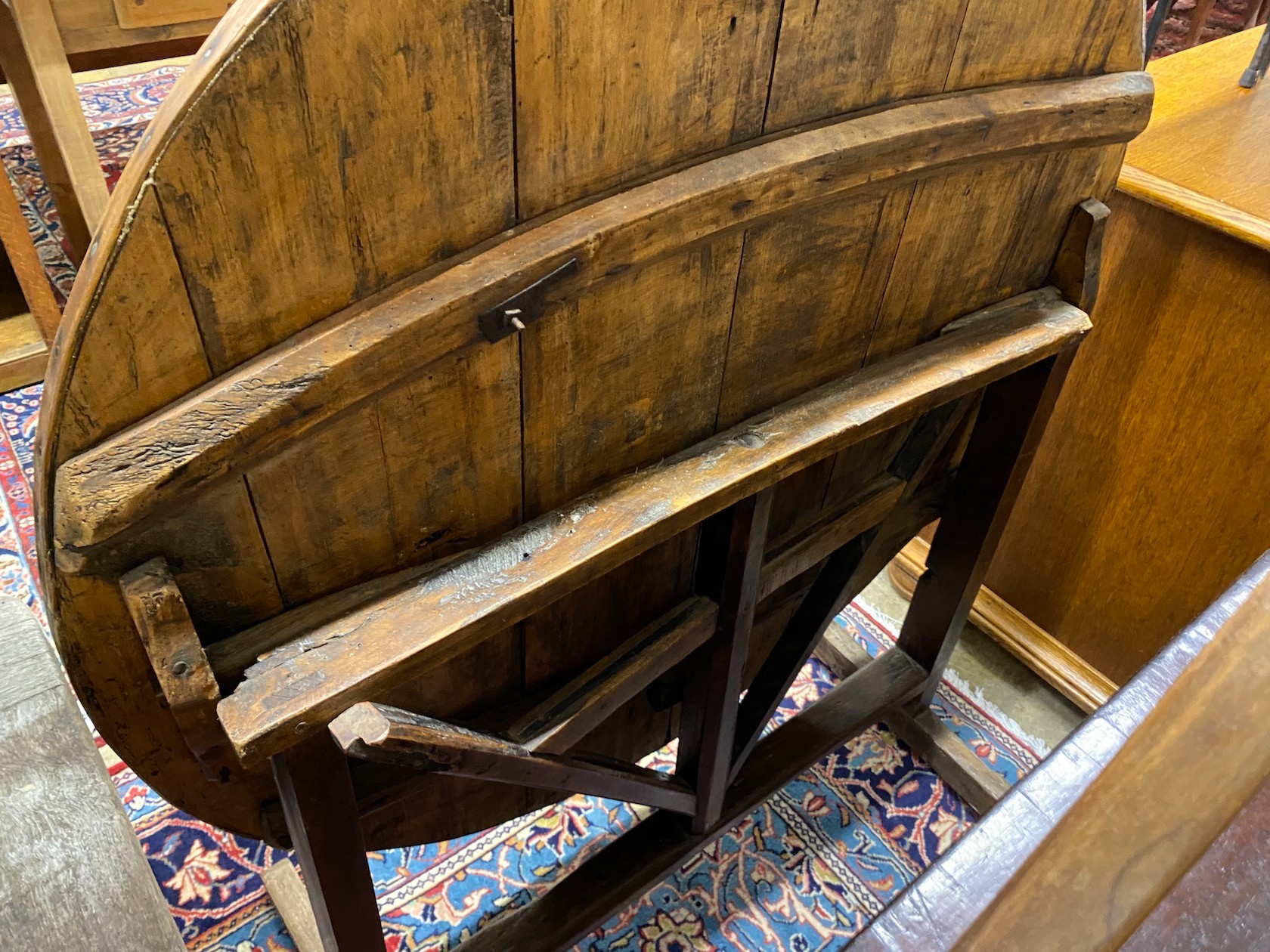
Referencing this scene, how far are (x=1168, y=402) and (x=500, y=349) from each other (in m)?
1.32

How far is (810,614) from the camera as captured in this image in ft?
4.75

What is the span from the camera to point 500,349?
802 mm

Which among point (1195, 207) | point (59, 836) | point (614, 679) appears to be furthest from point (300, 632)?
point (1195, 207)

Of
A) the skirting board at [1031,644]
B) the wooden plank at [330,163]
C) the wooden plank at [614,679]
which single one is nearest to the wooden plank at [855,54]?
the wooden plank at [330,163]

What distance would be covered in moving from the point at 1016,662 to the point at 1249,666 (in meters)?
1.74

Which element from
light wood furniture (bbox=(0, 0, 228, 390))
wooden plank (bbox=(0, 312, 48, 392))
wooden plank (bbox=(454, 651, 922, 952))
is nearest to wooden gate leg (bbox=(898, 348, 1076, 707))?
wooden plank (bbox=(454, 651, 922, 952))

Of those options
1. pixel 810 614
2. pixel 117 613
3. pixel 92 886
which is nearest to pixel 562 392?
pixel 117 613

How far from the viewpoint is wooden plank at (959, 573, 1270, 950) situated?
1.37 feet

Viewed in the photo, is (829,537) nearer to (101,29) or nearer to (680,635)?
(680,635)

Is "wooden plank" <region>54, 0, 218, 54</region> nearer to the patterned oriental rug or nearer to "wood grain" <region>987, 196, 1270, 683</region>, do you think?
the patterned oriental rug

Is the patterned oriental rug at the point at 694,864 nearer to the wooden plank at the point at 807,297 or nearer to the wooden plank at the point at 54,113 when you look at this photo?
the wooden plank at the point at 807,297

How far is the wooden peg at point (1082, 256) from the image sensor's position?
3.88 feet

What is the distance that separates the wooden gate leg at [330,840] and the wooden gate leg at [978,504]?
101 centimetres

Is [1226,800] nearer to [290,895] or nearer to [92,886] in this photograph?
[92,886]
